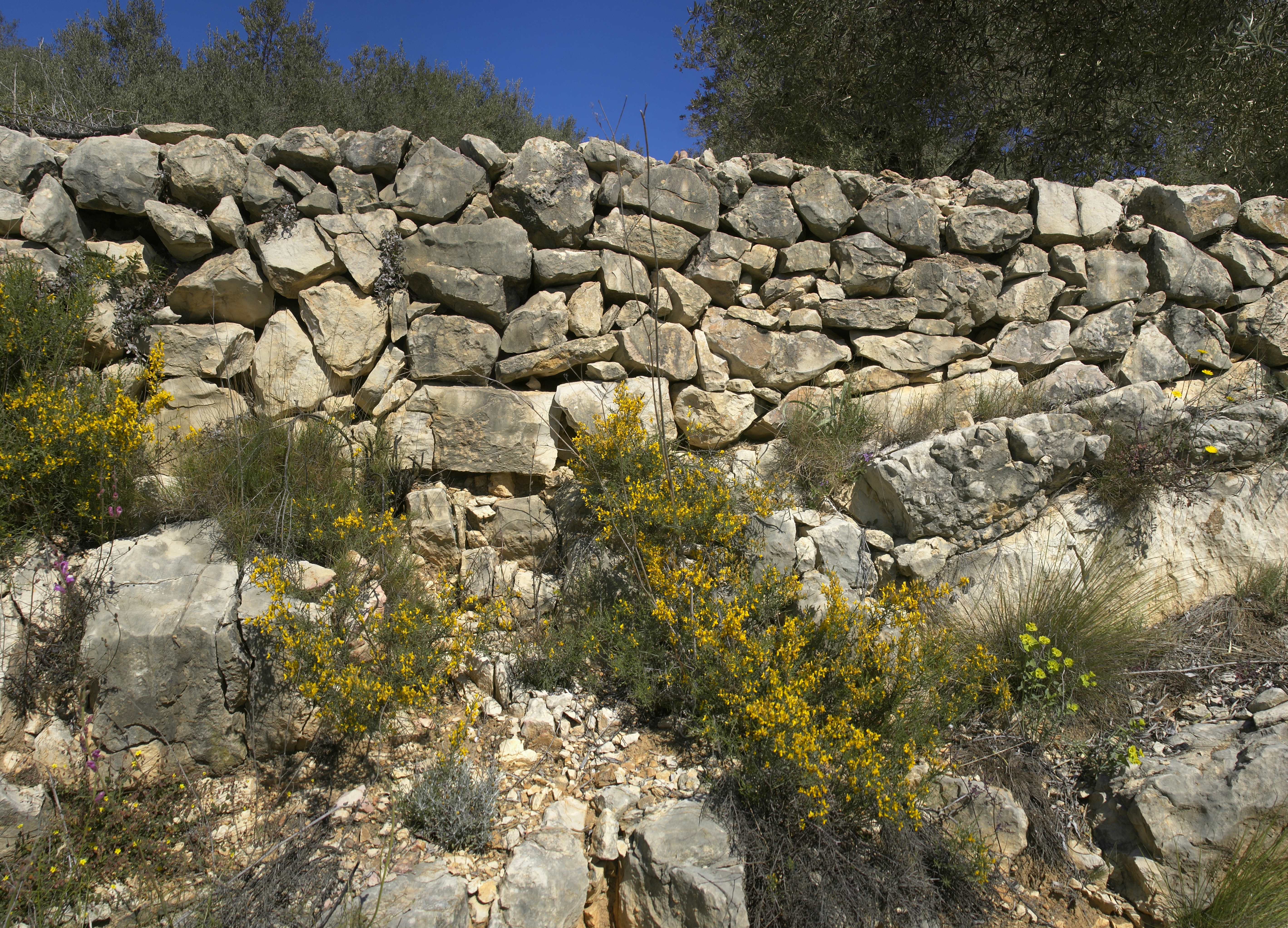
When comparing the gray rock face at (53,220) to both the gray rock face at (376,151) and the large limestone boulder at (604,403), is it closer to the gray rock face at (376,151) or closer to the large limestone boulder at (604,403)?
the gray rock face at (376,151)

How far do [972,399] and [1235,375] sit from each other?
7.11 ft

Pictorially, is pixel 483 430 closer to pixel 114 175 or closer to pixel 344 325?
pixel 344 325

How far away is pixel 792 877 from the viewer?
2873 mm

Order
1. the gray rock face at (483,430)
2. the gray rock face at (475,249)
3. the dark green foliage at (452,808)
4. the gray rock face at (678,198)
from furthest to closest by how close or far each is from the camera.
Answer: the gray rock face at (678,198) → the gray rock face at (475,249) → the gray rock face at (483,430) → the dark green foliage at (452,808)

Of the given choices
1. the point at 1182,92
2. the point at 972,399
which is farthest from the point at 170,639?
the point at 1182,92

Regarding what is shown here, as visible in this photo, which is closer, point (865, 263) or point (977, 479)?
point (977, 479)

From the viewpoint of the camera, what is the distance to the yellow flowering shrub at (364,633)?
126 inches

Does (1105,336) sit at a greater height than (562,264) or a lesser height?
lesser

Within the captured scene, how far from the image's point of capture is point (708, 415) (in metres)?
4.92

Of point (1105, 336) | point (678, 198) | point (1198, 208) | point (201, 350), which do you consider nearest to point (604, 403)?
point (678, 198)

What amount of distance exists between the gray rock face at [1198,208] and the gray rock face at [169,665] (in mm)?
7006

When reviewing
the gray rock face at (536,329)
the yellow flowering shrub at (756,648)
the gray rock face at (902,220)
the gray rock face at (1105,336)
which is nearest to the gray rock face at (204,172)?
the gray rock face at (536,329)

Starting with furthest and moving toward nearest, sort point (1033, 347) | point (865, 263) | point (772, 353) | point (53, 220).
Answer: point (1033, 347), point (865, 263), point (772, 353), point (53, 220)

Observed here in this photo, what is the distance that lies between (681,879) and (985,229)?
195 inches
